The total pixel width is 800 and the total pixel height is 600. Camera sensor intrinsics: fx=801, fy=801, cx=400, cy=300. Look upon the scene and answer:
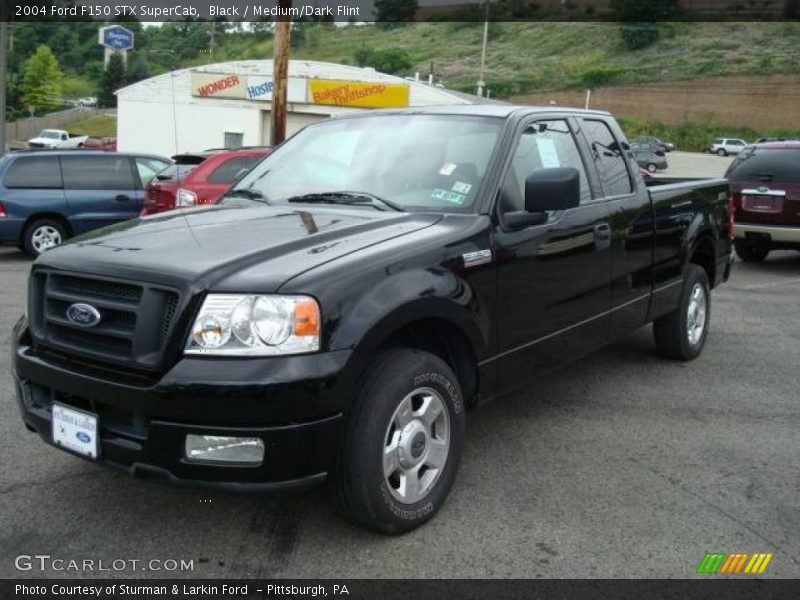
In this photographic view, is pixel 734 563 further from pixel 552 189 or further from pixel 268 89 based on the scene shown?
pixel 268 89

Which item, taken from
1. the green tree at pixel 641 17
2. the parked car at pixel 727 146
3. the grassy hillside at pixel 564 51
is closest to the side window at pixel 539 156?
the grassy hillside at pixel 564 51

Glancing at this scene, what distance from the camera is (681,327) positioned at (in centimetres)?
606

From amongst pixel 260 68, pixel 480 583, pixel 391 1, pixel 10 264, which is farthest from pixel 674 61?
pixel 480 583

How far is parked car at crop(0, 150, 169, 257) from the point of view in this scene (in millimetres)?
11258

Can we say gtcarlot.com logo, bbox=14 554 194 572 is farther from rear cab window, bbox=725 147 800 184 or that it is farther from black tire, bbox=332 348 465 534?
rear cab window, bbox=725 147 800 184

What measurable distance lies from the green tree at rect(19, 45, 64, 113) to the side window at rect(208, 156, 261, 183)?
8243cm

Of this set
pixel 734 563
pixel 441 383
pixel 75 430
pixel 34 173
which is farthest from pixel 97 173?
pixel 734 563

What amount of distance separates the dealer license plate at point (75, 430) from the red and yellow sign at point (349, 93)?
29631mm

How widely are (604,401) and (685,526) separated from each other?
1824 millimetres

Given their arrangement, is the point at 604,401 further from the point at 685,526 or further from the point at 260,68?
the point at 260,68

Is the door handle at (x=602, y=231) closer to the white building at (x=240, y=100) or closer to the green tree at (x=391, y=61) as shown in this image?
the white building at (x=240, y=100)

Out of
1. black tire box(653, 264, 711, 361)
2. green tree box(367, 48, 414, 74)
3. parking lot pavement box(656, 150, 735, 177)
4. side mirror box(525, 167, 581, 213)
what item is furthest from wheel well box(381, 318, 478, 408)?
green tree box(367, 48, 414, 74)

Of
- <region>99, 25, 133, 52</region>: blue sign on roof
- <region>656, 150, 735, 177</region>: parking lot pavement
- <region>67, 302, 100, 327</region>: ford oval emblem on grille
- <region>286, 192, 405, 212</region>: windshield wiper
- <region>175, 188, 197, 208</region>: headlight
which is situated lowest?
<region>656, 150, 735, 177</region>: parking lot pavement

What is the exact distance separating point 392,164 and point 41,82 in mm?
91365
